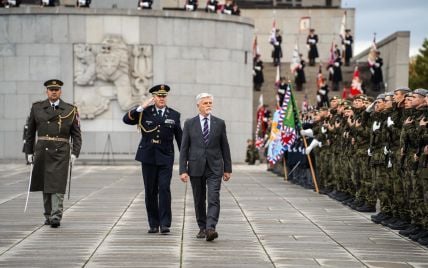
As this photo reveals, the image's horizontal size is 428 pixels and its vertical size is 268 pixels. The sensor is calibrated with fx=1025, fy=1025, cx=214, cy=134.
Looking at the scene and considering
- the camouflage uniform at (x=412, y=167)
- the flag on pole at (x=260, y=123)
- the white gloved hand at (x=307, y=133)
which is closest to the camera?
the camouflage uniform at (x=412, y=167)

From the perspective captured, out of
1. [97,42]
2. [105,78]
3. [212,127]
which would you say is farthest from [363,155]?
[97,42]

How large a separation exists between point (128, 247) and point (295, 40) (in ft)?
153

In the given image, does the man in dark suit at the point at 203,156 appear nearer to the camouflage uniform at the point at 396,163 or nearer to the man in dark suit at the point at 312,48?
the camouflage uniform at the point at 396,163

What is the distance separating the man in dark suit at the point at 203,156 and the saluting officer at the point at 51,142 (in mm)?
2198

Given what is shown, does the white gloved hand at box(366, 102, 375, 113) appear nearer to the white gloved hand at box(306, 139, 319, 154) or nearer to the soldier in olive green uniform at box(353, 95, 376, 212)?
the soldier in olive green uniform at box(353, 95, 376, 212)

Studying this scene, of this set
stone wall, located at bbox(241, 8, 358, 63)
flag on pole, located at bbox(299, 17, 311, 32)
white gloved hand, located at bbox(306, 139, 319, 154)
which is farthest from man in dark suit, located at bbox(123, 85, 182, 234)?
flag on pole, located at bbox(299, 17, 311, 32)

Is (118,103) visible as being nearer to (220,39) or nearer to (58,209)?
(220,39)

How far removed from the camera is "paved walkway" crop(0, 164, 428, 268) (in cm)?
1121

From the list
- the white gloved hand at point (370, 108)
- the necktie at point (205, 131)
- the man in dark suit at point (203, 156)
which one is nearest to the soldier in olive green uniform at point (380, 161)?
the white gloved hand at point (370, 108)

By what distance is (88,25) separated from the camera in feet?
134

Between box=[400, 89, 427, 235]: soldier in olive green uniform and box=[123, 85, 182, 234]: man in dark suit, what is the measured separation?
308 centimetres

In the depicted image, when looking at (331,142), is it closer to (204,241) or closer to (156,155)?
(156,155)

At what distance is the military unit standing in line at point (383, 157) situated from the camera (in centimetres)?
1347

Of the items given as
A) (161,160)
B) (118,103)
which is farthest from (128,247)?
(118,103)
